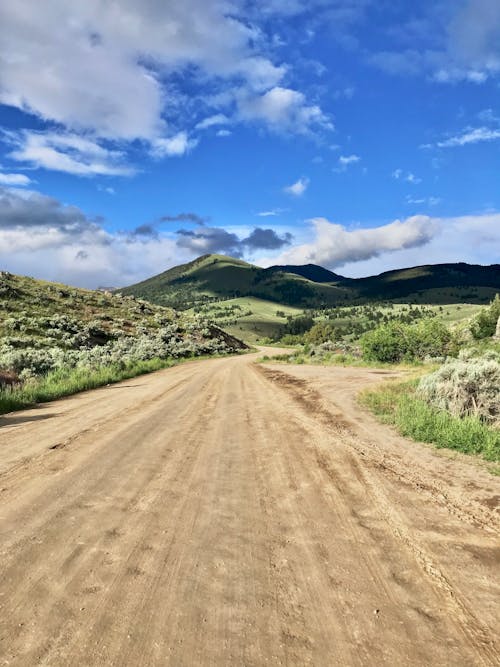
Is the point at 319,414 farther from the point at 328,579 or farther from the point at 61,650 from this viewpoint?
the point at 61,650

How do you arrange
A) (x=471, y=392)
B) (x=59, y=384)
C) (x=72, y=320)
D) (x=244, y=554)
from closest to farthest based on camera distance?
(x=244, y=554), (x=471, y=392), (x=59, y=384), (x=72, y=320)

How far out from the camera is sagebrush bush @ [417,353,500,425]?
9453 millimetres

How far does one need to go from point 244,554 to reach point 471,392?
837 cm

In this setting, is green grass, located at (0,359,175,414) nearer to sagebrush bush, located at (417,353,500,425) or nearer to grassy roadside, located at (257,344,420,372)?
sagebrush bush, located at (417,353,500,425)

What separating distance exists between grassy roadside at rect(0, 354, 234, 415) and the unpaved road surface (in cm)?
545

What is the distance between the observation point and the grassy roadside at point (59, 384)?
42.2 ft

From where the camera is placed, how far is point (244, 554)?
153 inches

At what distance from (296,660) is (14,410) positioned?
12345mm

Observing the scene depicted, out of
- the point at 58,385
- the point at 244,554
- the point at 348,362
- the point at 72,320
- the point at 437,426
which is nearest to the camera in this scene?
the point at 244,554

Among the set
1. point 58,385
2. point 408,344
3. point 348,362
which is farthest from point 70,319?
point 408,344

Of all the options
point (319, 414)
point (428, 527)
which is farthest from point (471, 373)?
point (428, 527)

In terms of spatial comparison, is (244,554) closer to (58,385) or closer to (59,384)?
(58,385)

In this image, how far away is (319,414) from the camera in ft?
35.7

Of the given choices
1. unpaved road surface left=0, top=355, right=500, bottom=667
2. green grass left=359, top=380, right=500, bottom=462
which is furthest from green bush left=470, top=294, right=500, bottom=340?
unpaved road surface left=0, top=355, right=500, bottom=667
